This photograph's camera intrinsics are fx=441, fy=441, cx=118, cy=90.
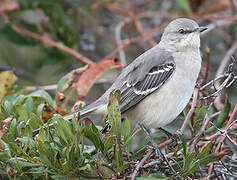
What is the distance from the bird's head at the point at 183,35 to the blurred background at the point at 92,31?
2.51ft

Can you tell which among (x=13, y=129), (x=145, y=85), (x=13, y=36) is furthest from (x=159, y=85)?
(x=13, y=36)

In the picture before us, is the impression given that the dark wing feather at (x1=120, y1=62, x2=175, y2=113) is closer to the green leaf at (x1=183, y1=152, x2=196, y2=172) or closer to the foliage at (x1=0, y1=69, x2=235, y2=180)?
the foliage at (x1=0, y1=69, x2=235, y2=180)

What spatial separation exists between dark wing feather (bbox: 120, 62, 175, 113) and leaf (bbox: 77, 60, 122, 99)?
0.36 meters

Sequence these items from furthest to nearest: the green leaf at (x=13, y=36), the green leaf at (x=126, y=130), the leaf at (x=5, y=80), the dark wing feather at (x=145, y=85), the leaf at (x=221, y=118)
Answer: the green leaf at (x=13, y=36), the leaf at (x=5, y=80), the dark wing feather at (x=145, y=85), the leaf at (x=221, y=118), the green leaf at (x=126, y=130)

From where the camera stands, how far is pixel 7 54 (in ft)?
21.8

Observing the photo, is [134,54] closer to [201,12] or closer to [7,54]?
[201,12]

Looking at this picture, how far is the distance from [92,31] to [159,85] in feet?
9.74

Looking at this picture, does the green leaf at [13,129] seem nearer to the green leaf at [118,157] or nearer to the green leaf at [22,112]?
the green leaf at [22,112]

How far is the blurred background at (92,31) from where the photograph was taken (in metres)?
5.94

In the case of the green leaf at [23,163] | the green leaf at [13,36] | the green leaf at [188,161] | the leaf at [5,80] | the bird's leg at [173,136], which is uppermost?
the green leaf at [13,36]

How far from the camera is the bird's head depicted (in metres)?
4.54

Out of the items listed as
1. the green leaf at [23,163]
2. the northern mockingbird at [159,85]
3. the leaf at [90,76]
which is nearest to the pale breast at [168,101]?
the northern mockingbird at [159,85]

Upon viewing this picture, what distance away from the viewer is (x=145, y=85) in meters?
4.31

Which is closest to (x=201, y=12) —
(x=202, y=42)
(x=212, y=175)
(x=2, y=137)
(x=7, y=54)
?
(x=202, y=42)
